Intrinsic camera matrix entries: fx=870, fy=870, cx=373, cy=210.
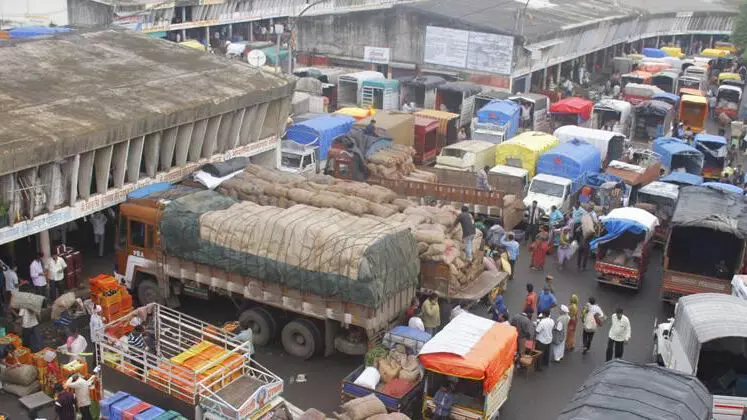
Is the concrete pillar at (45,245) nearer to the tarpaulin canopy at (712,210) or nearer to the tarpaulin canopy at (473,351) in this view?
the tarpaulin canopy at (473,351)

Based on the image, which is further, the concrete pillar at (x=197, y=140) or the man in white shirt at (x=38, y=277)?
the concrete pillar at (x=197, y=140)

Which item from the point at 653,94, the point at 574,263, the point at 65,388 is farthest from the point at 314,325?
the point at 653,94

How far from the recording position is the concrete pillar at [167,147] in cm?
2206

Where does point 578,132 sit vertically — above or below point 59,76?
below

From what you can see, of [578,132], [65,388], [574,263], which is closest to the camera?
[65,388]

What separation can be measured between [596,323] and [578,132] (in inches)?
646

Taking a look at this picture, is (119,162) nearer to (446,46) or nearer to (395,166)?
(395,166)

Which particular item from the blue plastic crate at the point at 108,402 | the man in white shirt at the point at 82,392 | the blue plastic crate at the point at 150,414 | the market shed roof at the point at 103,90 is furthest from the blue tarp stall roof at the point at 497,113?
the blue plastic crate at the point at 150,414

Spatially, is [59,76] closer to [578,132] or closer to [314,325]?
[314,325]

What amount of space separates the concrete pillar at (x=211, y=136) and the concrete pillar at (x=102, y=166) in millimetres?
3869

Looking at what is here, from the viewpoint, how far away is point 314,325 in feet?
57.4

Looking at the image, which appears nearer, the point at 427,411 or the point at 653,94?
the point at 427,411

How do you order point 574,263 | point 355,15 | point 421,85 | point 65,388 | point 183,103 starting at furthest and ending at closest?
point 355,15
point 421,85
point 574,263
point 183,103
point 65,388

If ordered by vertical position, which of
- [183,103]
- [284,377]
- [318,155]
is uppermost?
[183,103]
